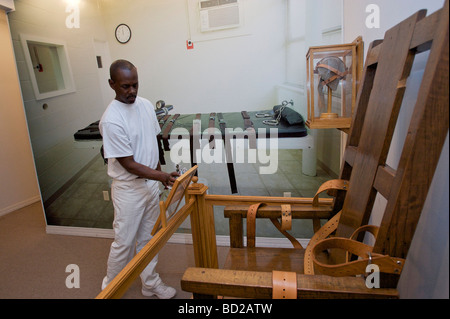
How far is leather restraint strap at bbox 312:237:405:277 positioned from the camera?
825mm

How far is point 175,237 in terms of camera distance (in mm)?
2770

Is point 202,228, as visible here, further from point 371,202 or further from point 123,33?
point 123,33

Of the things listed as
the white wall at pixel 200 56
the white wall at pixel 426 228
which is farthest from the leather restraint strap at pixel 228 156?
the white wall at pixel 426 228

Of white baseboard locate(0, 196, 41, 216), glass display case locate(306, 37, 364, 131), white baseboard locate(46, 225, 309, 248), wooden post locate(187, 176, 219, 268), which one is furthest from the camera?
white baseboard locate(0, 196, 41, 216)

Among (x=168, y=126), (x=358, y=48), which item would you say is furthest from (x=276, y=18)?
(x=168, y=126)

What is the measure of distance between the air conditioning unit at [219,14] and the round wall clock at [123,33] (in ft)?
2.37

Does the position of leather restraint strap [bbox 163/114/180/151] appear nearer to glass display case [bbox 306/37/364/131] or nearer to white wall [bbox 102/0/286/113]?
white wall [bbox 102/0/286/113]

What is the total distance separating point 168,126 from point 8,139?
2534 millimetres

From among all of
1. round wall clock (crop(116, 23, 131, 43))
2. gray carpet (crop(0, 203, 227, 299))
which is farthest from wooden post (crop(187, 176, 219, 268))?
round wall clock (crop(116, 23, 131, 43))

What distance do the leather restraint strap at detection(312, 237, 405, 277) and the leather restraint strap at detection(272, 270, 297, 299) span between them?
5.0 inches

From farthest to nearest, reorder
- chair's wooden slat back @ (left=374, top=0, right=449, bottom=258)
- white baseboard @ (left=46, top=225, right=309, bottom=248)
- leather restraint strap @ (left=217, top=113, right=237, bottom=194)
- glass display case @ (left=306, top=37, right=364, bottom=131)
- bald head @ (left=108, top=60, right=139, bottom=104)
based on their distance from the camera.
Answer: white baseboard @ (left=46, top=225, right=309, bottom=248)
leather restraint strap @ (left=217, top=113, right=237, bottom=194)
glass display case @ (left=306, top=37, right=364, bottom=131)
bald head @ (left=108, top=60, right=139, bottom=104)
chair's wooden slat back @ (left=374, top=0, right=449, bottom=258)

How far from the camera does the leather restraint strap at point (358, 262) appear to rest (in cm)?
82

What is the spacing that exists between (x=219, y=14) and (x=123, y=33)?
0.94 metres

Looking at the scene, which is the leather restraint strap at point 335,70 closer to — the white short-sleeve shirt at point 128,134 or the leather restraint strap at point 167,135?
the white short-sleeve shirt at point 128,134
